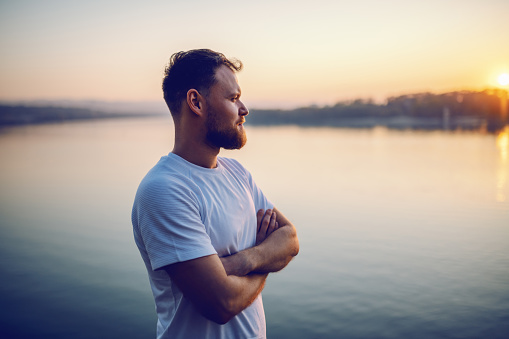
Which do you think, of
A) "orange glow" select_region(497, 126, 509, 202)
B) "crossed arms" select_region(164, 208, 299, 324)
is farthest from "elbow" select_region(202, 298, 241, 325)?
"orange glow" select_region(497, 126, 509, 202)

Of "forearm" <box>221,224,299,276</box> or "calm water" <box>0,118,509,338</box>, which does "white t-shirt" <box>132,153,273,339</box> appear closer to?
"forearm" <box>221,224,299,276</box>

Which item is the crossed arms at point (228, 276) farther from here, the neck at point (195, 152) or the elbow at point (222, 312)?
the neck at point (195, 152)

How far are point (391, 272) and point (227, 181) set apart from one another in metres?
5.53

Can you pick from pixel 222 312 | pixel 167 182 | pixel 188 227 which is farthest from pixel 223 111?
pixel 222 312

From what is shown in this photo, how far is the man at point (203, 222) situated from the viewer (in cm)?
154

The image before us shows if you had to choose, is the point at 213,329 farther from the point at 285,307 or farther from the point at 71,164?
→ the point at 71,164

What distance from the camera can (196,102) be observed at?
6.02 ft

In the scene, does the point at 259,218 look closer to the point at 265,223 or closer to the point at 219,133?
the point at 265,223

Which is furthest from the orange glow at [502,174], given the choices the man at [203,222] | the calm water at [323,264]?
the man at [203,222]

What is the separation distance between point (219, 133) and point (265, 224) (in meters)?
0.54

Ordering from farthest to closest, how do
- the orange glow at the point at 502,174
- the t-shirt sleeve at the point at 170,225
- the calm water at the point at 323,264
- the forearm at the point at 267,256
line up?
the orange glow at the point at 502,174 < the calm water at the point at 323,264 < the forearm at the point at 267,256 < the t-shirt sleeve at the point at 170,225

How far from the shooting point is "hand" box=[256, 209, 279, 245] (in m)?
2.05

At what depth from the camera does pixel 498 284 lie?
618 centimetres

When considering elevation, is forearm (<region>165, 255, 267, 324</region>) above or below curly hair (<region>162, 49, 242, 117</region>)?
below
